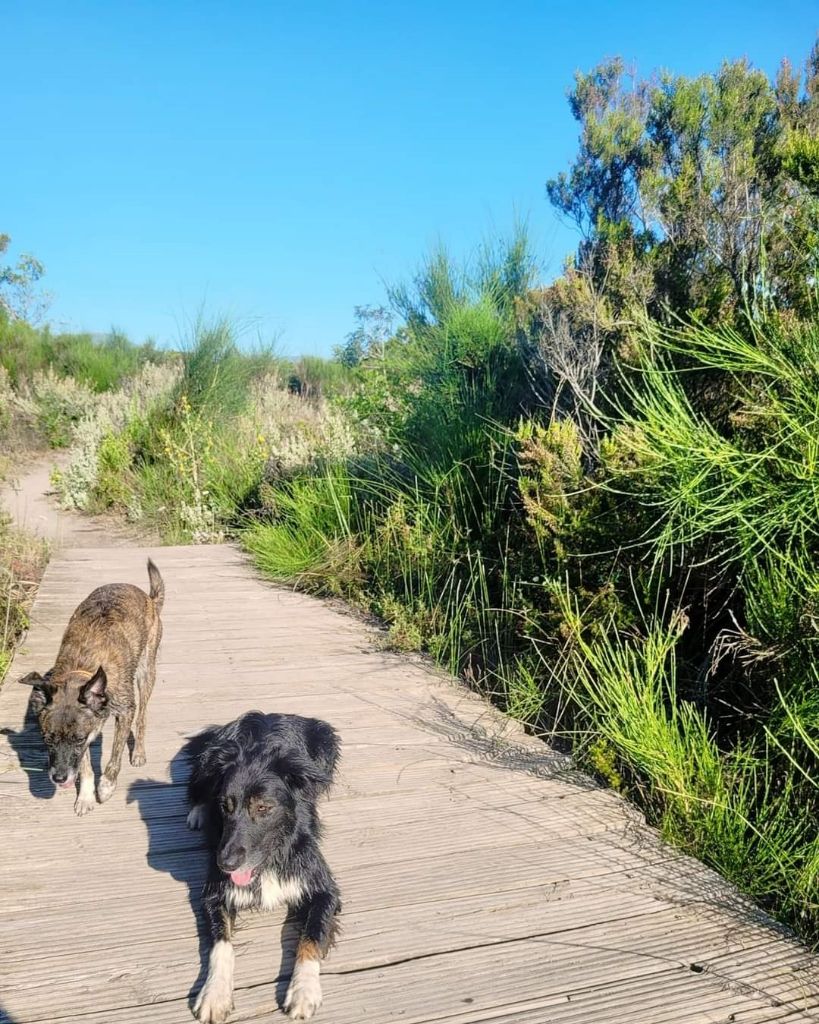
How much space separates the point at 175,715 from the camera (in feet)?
14.1

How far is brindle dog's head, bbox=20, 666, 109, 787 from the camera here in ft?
10.6

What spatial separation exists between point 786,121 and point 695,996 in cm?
562

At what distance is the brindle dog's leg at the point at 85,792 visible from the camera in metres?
3.34

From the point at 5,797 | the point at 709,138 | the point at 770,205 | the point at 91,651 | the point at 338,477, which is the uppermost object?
the point at 709,138

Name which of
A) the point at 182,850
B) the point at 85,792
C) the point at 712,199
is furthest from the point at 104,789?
the point at 712,199

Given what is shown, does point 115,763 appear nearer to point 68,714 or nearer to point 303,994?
point 68,714

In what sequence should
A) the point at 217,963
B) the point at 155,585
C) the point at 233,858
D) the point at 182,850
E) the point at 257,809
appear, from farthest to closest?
the point at 155,585 < the point at 182,850 < the point at 257,809 < the point at 233,858 < the point at 217,963

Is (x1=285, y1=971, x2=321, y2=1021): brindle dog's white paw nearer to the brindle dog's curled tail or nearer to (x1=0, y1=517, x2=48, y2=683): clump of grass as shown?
the brindle dog's curled tail

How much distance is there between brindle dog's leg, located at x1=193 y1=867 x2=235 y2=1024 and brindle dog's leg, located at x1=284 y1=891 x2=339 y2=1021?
0.17 meters

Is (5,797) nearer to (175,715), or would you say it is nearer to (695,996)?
(175,715)

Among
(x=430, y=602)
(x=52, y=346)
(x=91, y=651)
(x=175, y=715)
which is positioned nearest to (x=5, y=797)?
(x=91, y=651)

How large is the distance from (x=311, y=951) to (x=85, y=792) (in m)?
1.50

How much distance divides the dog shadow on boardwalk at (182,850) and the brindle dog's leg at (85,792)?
152 millimetres

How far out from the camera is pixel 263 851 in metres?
2.53
